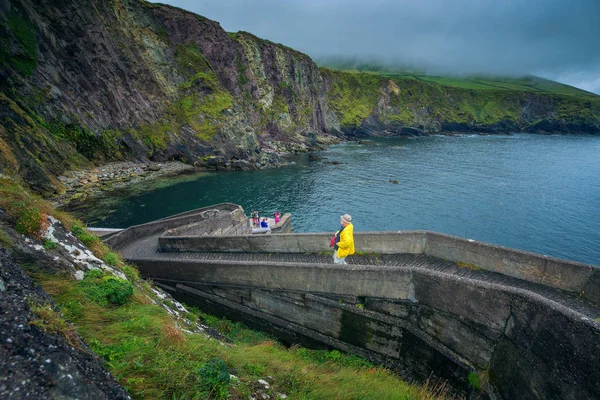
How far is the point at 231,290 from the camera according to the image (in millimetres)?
11172

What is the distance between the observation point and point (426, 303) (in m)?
8.48

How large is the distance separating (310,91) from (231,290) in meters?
102

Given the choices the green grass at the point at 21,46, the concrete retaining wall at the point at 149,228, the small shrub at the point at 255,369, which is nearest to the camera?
the small shrub at the point at 255,369

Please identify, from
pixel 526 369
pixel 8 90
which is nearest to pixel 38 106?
pixel 8 90

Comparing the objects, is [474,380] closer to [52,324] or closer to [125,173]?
[52,324]

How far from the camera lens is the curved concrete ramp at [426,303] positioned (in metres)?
6.15

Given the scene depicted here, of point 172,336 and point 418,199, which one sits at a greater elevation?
point 172,336

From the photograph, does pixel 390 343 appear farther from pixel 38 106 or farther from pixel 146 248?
pixel 38 106

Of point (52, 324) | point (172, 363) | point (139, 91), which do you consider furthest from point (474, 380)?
point (139, 91)

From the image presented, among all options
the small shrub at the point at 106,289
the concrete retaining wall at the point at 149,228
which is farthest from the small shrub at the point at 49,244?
the concrete retaining wall at the point at 149,228

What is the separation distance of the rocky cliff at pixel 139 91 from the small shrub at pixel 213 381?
45.3 feet

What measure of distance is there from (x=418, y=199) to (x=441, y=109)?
125 metres

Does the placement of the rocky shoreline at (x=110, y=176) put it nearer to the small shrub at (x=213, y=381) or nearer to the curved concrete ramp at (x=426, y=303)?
the curved concrete ramp at (x=426, y=303)

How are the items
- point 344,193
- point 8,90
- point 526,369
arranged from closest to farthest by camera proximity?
point 526,369
point 8,90
point 344,193
